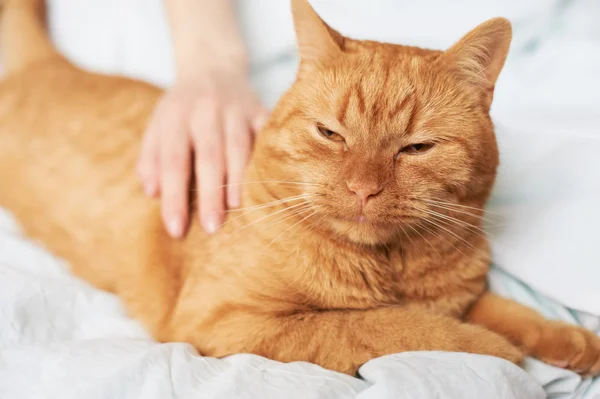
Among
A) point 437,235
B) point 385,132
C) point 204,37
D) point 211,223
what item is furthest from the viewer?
point 204,37

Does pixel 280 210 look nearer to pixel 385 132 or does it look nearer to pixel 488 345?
pixel 385 132

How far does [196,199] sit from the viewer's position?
5.61ft

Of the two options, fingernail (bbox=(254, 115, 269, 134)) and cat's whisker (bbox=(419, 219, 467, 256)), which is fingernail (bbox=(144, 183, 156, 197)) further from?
cat's whisker (bbox=(419, 219, 467, 256))

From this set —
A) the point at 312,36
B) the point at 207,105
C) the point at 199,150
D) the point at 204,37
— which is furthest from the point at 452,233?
the point at 204,37

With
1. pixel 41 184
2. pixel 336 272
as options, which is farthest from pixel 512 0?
pixel 41 184

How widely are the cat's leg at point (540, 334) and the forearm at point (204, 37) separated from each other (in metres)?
1.31

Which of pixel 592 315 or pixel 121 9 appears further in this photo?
pixel 121 9

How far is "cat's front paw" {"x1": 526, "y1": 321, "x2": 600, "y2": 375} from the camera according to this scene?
1.37 metres

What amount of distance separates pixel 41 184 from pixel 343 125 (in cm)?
135

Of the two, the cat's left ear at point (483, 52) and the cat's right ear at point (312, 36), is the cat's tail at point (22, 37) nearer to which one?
the cat's right ear at point (312, 36)

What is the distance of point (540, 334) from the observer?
4.79 feet

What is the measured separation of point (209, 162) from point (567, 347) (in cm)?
113

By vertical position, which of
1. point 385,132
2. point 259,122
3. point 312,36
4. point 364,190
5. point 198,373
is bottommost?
point 198,373

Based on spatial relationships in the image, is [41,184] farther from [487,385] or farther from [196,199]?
[487,385]
